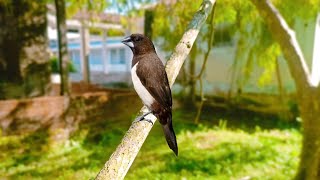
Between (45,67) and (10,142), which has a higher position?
(45,67)

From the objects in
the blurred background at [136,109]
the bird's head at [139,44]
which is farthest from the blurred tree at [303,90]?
the bird's head at [139,44]

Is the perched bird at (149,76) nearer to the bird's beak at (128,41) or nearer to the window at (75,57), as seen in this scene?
the bird's beak at (128,41)

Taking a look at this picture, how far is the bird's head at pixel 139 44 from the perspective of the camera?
931 millimetres

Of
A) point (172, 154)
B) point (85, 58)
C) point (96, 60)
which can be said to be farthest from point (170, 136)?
point (96, 60)

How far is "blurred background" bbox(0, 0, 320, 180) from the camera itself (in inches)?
234

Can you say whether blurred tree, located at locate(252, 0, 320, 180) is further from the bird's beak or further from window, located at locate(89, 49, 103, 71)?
window, located at locate(89, 49, 103, 71)

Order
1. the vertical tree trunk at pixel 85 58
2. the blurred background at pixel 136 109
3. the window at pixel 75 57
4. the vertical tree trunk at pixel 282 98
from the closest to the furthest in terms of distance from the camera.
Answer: the blurred background at pixel 136 109 → the vertical tree trunk at pixel 282 98 → the vertical tree trunk at pixel 85 58 → the window at pixel 75 57

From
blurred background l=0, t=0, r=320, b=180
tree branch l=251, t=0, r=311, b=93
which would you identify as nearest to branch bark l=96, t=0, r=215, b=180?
blurred background l=0, t=0, r=320, b=180

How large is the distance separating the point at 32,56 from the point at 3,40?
2.12 ft

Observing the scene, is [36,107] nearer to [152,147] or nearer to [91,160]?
[91,160]

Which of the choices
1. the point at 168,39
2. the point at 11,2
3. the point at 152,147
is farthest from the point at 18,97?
A: the point at 168,39

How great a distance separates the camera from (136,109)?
4562mm

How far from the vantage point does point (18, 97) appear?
7.54m

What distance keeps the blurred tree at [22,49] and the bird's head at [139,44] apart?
7034 mm
